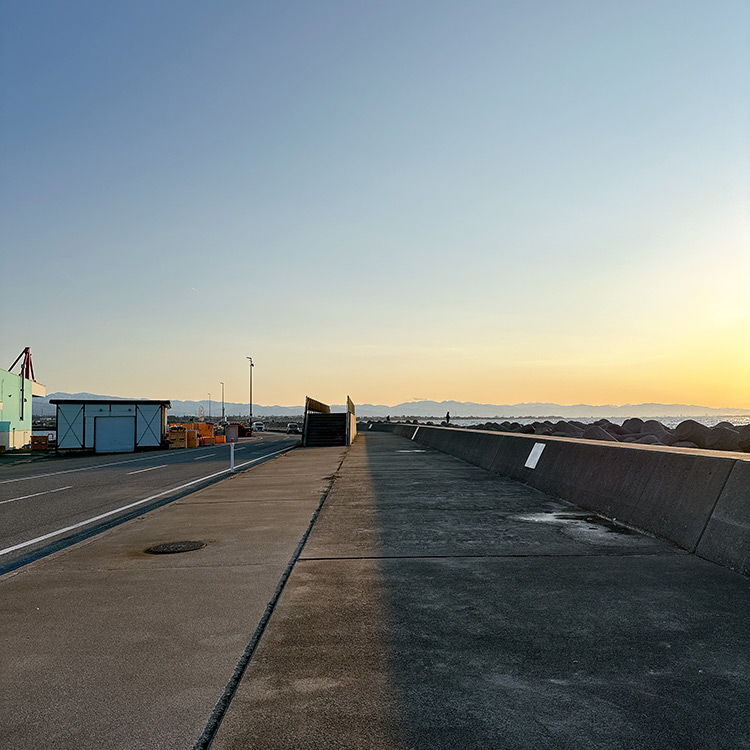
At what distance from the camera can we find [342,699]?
3182 millimetres

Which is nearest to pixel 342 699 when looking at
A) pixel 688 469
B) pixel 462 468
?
pixel 688 469

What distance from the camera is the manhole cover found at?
22.8 feet

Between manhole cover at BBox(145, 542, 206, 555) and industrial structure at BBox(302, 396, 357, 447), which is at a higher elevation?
industrial structure at BBox(302, 396, 357, 447)

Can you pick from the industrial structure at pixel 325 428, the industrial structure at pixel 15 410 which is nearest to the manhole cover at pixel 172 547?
the industrial structure at pixel 325 428

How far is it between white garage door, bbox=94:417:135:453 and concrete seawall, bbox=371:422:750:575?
102ft

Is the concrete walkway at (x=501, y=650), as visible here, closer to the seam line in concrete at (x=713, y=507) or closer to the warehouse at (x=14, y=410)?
the seam line in concrete at (x=713, y=507)

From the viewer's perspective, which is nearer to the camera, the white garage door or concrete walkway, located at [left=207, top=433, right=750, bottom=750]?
concrete walkway, located at [left=207, top=433, right=750, bottom=750]

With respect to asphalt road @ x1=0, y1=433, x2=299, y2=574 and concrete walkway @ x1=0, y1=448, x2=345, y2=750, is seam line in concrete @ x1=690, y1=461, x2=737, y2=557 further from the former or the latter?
asphalt road @ x1=0, y1=433, x2=299, y2=574

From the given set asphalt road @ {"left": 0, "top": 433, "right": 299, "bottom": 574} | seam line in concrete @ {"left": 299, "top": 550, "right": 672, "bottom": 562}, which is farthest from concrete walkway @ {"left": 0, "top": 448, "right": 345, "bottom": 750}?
asphalt road @ {"left": 0, "top": 433, "right": 299, "bottom": 574}

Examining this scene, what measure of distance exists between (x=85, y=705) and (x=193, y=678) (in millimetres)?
550

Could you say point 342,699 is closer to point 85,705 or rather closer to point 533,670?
point 533,670

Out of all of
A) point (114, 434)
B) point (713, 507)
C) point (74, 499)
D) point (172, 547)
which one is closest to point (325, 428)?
point (114, 434)

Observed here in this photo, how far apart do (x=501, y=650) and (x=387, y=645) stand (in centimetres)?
69

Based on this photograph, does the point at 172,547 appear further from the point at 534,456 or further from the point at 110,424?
the point at 110,424
